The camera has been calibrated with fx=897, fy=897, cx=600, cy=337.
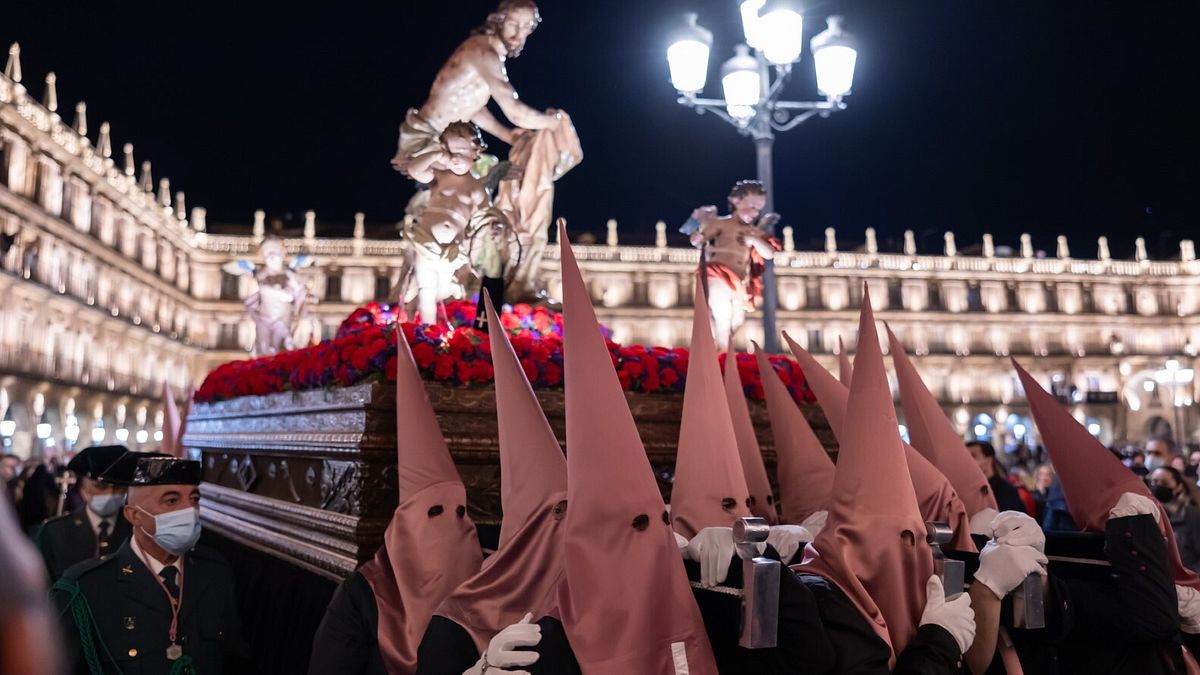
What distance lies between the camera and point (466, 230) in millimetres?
5180

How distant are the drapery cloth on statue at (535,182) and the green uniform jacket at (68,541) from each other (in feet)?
9.65

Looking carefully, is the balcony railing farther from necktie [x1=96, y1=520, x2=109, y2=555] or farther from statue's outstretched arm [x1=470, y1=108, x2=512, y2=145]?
necktie [x1=96, y1=520, x2=109, y2=555]

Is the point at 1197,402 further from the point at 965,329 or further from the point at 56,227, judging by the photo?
the point at 56,227

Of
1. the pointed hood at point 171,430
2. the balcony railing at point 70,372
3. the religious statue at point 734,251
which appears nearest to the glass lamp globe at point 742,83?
the religious statue at point 734,251

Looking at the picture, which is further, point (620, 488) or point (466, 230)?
point (466, 230)

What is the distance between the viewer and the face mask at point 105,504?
443 cm

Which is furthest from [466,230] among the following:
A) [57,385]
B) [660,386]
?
[57,385]

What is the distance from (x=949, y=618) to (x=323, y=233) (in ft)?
144

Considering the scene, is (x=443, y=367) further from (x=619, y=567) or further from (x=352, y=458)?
(x=619, y=567)

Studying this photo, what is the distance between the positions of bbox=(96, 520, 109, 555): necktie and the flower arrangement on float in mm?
1109

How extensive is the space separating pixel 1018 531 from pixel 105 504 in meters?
4.17

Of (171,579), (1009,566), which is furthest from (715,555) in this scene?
(171,579)

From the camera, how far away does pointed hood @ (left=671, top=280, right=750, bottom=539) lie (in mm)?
2475

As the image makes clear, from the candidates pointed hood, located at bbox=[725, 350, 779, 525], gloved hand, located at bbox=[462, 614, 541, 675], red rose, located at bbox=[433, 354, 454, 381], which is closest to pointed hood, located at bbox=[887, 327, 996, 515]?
pointed hood, located at bbox=[725, 350, 779, 525]
